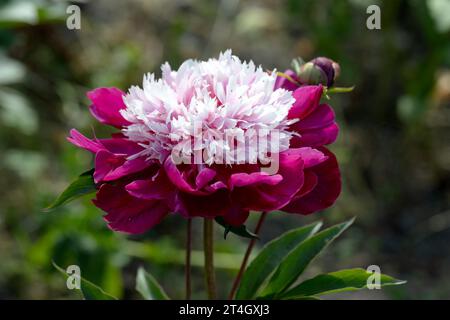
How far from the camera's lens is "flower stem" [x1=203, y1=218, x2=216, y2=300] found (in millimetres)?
723

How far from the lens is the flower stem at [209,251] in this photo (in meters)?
0.72

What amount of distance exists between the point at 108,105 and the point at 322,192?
247 millimetres

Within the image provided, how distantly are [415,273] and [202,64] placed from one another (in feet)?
3.45

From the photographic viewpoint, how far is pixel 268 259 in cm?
89

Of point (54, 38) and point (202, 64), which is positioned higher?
point (54, 38)

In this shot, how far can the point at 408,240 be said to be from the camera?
66.6 inches

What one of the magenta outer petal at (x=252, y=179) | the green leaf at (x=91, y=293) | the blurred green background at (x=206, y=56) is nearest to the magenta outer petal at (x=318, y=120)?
the magenta outer petal at (x=252, y=179)

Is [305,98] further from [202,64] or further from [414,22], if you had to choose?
[414,22]

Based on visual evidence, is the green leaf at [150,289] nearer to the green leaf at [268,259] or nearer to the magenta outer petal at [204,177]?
the green leaf at [268,259]

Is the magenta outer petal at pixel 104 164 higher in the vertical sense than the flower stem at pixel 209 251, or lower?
higher

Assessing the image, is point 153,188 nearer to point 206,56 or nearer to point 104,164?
point 104,164

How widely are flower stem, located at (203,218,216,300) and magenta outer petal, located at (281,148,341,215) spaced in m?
0.08

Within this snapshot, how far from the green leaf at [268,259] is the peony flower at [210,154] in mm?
183

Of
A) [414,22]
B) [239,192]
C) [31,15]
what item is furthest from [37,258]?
[414,22]
